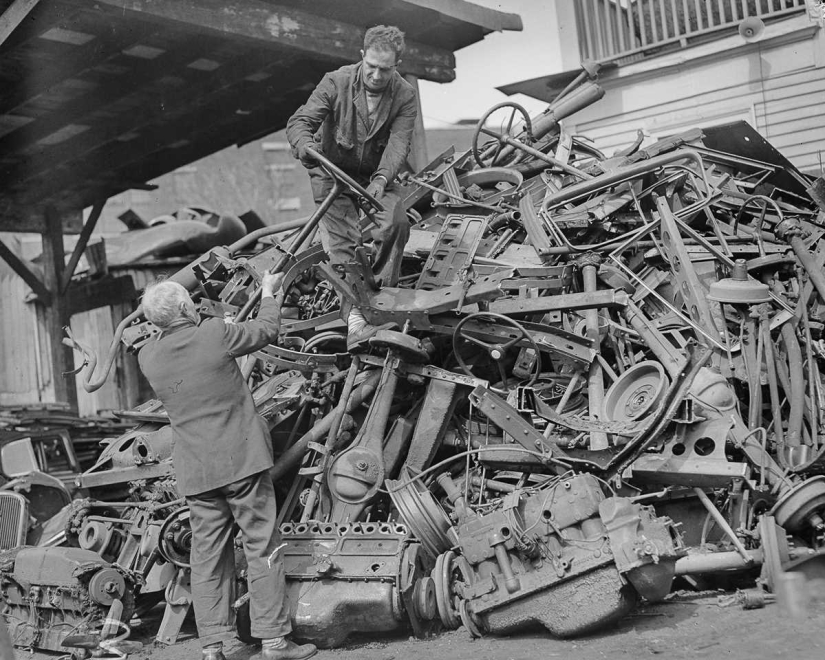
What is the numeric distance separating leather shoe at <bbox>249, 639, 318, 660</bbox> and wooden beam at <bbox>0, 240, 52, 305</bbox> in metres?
9.23

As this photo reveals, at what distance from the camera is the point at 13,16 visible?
704 centimetres

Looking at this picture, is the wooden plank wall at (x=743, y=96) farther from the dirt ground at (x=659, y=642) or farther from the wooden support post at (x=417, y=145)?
the dirt ground at (x=659, y=642)

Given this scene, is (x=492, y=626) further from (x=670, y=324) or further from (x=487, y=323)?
(x=670, y=324)

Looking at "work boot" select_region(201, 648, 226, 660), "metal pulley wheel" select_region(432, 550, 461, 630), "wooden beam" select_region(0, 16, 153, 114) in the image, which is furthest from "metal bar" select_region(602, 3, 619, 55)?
"work boot" select_region(201, 648, 226, 660)

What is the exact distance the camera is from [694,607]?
13.9 ft

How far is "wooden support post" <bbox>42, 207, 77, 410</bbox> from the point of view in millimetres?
12219

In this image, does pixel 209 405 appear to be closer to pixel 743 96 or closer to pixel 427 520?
pixel 427 520

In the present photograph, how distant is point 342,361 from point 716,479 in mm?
2429

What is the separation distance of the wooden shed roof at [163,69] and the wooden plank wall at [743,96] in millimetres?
2407

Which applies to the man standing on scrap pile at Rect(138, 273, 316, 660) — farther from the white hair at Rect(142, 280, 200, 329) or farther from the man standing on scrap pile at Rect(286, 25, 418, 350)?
the man standing on scrap pile at Rect(286, 25, 418, 350)

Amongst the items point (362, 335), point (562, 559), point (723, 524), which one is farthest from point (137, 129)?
point (723, 524)

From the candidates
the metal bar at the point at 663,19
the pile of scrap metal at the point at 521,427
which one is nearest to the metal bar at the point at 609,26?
the metal bar at the point at 663,19

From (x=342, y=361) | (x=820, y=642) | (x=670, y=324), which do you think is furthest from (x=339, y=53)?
(x=820, y=642)

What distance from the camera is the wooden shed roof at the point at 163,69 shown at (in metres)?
7.54
